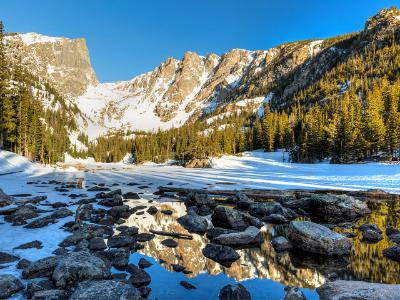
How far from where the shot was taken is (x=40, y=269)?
899 cm

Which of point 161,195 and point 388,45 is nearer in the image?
point 161,195

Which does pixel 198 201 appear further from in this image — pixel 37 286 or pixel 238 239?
pixel 37 286

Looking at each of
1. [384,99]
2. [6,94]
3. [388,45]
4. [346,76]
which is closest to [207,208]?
[6,94]

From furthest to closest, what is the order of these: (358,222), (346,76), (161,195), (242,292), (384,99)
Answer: (346,76)
(384,99)
(161,195)
(358,222)
(242,292)

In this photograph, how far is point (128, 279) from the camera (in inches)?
364

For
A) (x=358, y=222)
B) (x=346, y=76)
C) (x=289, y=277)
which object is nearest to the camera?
(x=289, y=277)

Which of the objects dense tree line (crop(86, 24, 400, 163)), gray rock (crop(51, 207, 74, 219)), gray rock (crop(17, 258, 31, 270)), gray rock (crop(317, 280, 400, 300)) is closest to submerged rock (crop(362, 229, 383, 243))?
gray rock (crop(317, 280, 400, 300))

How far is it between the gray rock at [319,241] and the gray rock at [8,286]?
11.4 meters

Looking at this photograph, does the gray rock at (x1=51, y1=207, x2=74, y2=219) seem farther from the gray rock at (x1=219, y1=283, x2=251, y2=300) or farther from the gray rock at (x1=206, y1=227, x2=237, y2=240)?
the gray rock at (x1=219, y1=283, x2=251, y2=300)

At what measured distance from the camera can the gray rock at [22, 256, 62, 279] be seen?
28.9ft

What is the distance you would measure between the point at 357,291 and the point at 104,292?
6872 mm

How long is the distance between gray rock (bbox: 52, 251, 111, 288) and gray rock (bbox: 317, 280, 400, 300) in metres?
6.96

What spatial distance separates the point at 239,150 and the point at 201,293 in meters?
122

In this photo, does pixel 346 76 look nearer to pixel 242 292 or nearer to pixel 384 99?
pixel 384 99
